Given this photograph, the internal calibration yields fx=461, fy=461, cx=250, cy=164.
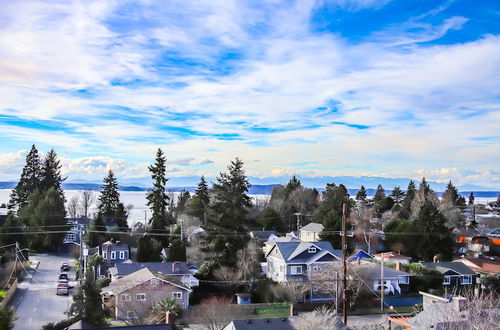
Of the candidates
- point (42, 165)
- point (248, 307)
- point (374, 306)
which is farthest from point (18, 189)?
point (374, 306)

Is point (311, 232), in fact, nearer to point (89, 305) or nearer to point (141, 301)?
point (141, 301)

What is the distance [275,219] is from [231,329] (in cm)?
5512

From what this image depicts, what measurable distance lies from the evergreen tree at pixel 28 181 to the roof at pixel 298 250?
41161 mm

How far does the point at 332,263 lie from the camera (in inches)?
1725

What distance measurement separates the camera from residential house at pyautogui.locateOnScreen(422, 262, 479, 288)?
46.3m

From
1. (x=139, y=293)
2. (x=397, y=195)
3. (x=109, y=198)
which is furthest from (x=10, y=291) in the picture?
(x=397, y=195)

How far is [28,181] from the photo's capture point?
7019 centimetres

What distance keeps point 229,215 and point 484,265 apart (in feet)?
93.7

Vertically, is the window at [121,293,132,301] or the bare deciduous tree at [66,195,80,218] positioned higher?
the bare deciduous tree at [66,195,80,218]

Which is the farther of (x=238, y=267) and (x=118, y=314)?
(x=238, y=267)

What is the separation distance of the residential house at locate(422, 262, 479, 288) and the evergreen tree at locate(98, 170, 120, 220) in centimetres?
4523

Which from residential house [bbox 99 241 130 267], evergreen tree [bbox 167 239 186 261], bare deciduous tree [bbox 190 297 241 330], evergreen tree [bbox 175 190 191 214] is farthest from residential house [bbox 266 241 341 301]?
evergreen tree [bbox 175 190 191 214]

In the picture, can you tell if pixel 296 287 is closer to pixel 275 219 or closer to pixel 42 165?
pixel 275 219

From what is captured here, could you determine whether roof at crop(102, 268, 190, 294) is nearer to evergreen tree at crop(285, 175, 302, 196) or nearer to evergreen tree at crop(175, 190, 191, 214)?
evergreen tree at crop(175, 190, 191, 214)
